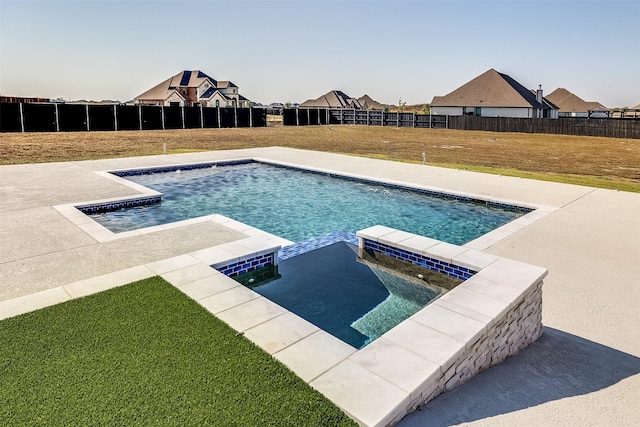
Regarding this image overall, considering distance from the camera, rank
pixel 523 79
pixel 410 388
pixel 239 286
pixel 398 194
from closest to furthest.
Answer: pixel 410 388 < pixel 239 286 < pixel 398 194 < pixel 523 79

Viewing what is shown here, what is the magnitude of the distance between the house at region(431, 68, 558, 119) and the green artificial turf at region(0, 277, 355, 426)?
4424 cm

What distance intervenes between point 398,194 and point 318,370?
743 centimetres

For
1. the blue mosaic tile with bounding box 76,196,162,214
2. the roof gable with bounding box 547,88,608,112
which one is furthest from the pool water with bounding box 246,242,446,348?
the roof gable with bounding box 547,88,608,112

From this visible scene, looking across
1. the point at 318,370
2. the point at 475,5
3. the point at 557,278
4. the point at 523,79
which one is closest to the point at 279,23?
the point at 475,5

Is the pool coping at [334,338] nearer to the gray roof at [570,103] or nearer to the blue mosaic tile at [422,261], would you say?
the blue mosaic tile at [422,261]

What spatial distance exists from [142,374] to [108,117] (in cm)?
2866

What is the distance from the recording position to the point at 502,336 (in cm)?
334

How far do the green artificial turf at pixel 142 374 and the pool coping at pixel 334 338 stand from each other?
13cm

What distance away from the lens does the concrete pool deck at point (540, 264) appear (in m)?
2.80

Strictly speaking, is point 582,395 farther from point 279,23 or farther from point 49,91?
point 49,91

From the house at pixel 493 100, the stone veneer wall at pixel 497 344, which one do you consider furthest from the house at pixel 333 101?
the stone veneer wall at pixel 497 344

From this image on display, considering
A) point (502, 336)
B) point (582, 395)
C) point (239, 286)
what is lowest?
point (582, 395)

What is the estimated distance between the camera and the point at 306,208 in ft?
28.5

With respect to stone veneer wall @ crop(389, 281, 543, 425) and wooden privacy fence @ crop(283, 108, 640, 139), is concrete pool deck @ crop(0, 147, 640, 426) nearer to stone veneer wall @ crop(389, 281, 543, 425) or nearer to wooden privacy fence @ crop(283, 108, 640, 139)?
stone veneer wall @ crop(389, 281, 543, 425)
